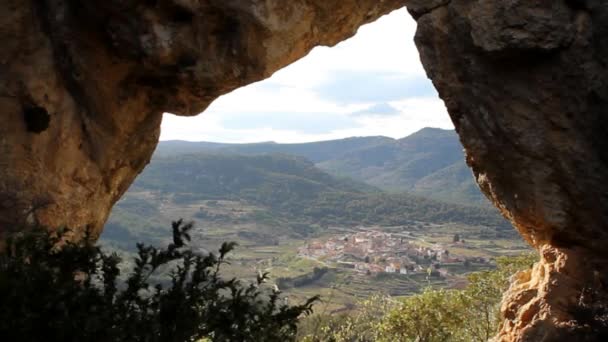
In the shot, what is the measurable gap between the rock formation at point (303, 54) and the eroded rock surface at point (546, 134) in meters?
0.03

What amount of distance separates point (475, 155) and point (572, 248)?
10.6ft

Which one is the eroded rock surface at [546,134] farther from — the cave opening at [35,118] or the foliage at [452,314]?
the cave opening at [35,118]

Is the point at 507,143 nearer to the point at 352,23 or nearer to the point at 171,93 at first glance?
the point at 352,23

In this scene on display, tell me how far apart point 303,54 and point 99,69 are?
715 centimetres

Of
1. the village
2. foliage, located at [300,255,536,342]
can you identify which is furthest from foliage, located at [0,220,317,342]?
the village

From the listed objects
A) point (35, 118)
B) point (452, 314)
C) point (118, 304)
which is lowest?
point (452, 314)

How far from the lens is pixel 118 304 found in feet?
27.2

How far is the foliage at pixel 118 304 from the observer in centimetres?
738

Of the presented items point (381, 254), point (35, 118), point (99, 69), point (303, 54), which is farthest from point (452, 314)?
point (381, 254)

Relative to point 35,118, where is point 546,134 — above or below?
above

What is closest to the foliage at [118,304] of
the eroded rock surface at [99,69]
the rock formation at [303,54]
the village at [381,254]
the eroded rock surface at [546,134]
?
the rock formation at [303,54]

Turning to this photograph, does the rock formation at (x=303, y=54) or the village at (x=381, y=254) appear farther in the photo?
the village at (x=381, y=254)

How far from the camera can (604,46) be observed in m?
13.3

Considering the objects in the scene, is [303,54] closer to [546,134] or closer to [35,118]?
[35,118]
